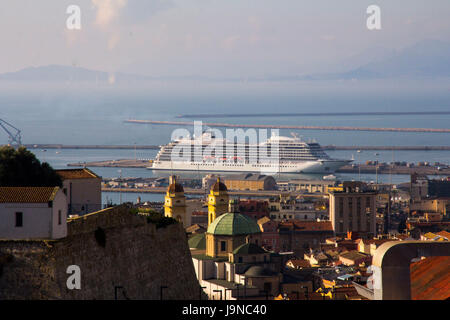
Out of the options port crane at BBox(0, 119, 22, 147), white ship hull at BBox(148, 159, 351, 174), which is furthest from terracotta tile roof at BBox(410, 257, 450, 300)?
white ship hull at BBox(148, 159, 351, 174)

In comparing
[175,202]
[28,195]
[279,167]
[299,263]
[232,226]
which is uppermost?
[279,167]

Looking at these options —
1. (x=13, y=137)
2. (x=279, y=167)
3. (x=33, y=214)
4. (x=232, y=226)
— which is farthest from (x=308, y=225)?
(x=279, y=167)

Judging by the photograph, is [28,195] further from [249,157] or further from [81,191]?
[249,157]

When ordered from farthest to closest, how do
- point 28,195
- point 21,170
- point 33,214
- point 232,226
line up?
point 232,226
point 21,170
point 28,195
point 33,214

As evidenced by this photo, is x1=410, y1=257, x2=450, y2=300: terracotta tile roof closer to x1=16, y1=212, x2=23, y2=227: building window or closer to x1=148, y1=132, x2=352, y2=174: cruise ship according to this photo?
x1=16, y1=212, x2=23, y2=227: building window

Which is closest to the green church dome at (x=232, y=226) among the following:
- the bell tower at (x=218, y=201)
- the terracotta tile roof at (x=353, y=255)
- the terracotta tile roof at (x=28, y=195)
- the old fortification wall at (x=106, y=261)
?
the bell tower at (x=218, y=201)
